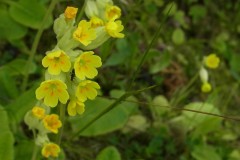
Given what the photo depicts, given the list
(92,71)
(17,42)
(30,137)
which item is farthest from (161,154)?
(92,71)

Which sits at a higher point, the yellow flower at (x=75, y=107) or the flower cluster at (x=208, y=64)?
the yellow flower at (x=75, y=107)

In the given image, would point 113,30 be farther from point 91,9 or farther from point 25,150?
point 25,150

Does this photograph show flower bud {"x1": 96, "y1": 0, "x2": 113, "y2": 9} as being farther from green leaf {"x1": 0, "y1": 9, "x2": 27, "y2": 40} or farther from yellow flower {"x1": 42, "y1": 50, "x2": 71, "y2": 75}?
green leaf {"x1": 0, "y1": 9, "x2": 27, "y2": 40}

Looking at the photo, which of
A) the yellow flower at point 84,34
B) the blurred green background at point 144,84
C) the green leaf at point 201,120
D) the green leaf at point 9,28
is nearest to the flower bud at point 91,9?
the blurred green background at point 144,84

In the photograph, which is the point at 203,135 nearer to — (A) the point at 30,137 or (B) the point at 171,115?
(B) the point at 171,115

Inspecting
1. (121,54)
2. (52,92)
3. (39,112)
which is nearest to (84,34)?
(52,92)

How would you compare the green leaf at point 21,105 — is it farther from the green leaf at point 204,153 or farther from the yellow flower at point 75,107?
the green leaf at point 204,153

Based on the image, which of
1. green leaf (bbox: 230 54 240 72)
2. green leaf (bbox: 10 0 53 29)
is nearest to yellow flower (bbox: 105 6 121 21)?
green leaf (bbox: 10 0 53 29)
